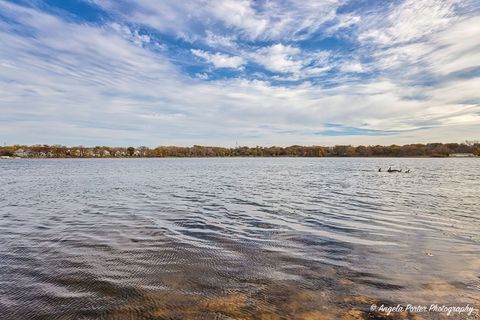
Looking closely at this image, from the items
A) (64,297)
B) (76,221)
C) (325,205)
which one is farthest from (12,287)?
(325,205)

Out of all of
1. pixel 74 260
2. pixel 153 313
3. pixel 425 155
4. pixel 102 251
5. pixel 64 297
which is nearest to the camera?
pixel 153 313

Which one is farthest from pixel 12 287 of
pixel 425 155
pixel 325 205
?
pixel 425 155

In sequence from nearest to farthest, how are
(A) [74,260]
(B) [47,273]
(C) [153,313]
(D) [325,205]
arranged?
(C) [153,313] → (B) [47,273] → (A) [74,260] → (D) [325,205]

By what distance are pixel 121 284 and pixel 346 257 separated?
20.1 ft

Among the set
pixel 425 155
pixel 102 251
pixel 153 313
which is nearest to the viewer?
pixel 153 313

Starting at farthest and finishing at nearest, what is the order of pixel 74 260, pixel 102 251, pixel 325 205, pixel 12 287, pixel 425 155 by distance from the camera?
1. pixel 425 155
2. pixel 325 205
3. pixel 102 251
4. pixel 74 260
5. pixel 12 287

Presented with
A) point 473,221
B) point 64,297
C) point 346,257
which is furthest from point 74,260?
point 473,221

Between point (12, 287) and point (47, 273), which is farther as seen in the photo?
point (47, 273)

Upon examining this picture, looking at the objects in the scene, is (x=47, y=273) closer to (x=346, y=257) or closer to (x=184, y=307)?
(x=184, y=307)

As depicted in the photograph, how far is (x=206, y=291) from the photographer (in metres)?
6.18

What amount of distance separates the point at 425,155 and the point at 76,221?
220953 mm

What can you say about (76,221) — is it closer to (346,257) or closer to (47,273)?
(47,273)

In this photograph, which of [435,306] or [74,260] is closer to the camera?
[435,306]

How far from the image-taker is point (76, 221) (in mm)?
13469
